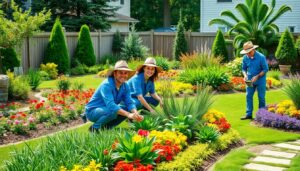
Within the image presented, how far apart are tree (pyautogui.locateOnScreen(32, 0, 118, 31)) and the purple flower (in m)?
21.1

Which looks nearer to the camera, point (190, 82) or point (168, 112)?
point (168, 112)

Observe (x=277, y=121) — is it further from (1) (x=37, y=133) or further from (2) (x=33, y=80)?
(2) (x=33, y=80)

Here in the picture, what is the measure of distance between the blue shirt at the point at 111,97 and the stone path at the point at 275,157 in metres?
2.17

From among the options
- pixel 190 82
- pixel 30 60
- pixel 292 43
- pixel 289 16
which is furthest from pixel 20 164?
pixel 289 16

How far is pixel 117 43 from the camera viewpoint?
25.7 meters

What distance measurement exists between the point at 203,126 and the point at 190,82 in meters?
7.77

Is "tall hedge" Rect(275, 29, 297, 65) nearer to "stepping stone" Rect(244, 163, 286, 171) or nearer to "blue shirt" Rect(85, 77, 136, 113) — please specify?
"blue shirt" Rect(85, 77, 136, 113)

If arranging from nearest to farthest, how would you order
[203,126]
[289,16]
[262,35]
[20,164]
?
1. [20,164]
2. [203,126]
3. [262,35]
4. [289,16]

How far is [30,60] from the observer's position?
19719 millimetres

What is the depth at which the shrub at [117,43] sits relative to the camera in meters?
25.7

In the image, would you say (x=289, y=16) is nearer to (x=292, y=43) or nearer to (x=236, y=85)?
(x=292, y=43)

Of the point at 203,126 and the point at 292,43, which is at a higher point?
the point at 292,43

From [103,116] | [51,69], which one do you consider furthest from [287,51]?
[103,116]

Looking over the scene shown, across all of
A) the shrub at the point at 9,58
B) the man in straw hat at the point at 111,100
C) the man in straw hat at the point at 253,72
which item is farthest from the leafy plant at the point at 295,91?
the shrub at the point at 9,58
